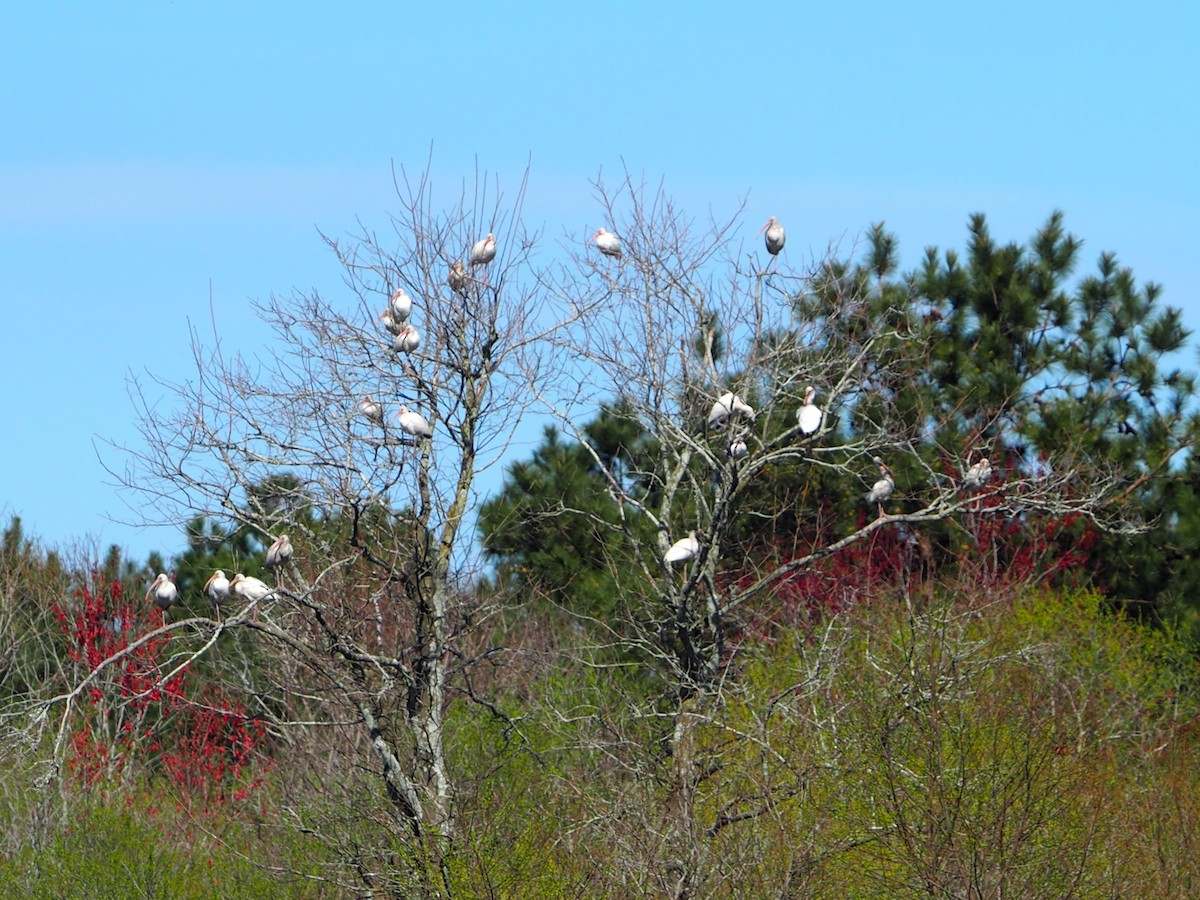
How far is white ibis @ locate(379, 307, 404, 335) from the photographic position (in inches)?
554

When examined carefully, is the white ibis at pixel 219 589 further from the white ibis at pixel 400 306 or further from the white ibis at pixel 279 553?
the white ibis at pixel 400 306

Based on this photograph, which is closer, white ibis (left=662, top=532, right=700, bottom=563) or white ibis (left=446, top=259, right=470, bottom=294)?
white ibis (left=446, top=259, right=470, bottom=294)

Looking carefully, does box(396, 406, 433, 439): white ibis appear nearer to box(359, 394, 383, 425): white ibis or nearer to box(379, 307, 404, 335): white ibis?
box(359, 394, 383, 425): white ibis

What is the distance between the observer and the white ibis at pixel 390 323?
14.1 metres

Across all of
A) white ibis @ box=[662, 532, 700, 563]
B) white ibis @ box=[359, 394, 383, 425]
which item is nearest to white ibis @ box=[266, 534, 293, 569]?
white ibis @ box=[359, 394, 383, 425]

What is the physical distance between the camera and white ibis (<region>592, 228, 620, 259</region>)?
51.9 ft

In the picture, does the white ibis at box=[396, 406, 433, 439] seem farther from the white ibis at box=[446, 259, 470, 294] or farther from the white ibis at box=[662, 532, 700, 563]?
the white ibis at box=[662, 532, 700, 563]

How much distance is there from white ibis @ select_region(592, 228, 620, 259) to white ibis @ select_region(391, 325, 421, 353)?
244cm

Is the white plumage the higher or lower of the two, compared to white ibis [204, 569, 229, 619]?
lower

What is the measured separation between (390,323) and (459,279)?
0.64m

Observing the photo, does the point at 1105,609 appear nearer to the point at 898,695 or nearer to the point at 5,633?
the point at 898,695

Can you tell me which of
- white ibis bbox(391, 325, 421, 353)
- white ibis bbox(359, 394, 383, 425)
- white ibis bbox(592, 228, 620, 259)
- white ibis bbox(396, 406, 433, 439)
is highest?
white ibis bbox(592, 228, 620, 259)

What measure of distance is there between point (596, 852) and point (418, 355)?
13.2 ft

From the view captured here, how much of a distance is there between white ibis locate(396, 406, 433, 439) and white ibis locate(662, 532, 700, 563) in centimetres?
229
